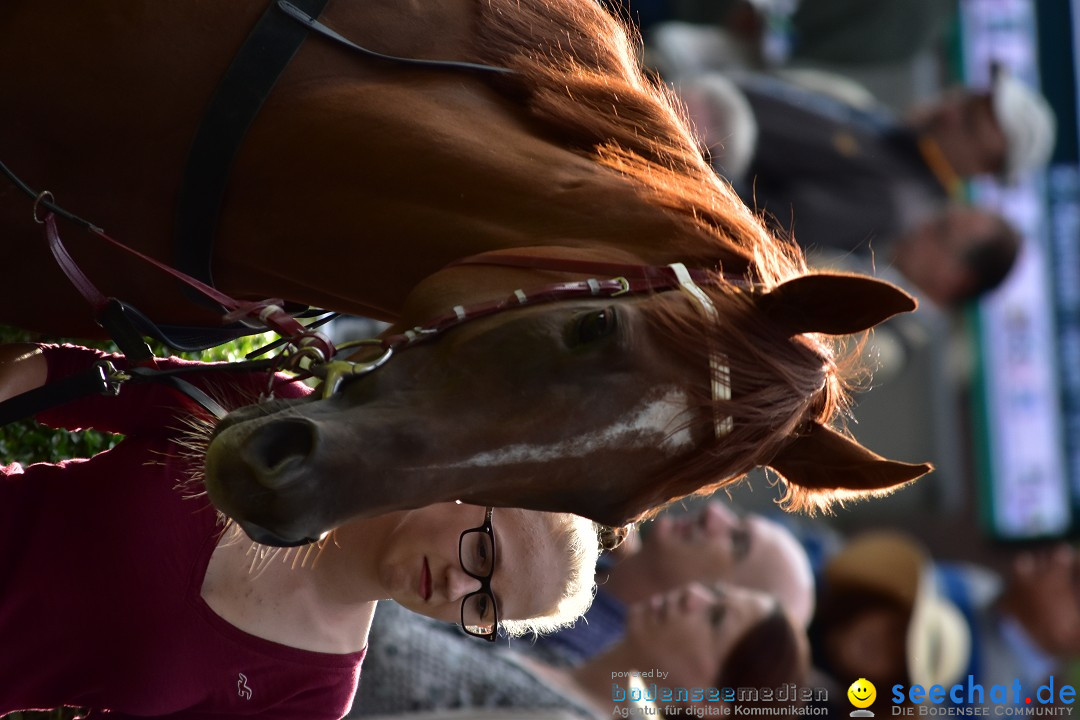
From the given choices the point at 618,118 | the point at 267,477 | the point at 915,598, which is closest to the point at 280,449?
the point at 267,477

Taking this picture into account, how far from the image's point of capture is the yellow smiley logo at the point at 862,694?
3822mm

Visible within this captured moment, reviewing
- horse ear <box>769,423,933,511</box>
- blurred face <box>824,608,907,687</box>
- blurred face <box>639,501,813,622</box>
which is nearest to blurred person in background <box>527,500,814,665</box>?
blurred face <box>639,501,813,622</box>

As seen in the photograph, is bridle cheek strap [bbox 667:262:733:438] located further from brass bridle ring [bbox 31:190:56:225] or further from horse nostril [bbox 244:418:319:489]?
brass bridle ring [bbox 31:190:56:225]

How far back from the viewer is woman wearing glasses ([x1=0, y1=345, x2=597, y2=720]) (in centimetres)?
183

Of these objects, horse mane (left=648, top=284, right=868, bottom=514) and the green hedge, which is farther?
the green hedge

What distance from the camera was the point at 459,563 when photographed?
1923 millimetres

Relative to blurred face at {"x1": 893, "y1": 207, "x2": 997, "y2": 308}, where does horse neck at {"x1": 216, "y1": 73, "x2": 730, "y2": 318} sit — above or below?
below

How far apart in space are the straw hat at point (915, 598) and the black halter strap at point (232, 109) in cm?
306

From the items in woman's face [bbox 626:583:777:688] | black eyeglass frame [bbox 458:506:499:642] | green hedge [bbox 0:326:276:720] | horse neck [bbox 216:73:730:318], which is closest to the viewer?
horse neck [bbox 216:73:730:318]

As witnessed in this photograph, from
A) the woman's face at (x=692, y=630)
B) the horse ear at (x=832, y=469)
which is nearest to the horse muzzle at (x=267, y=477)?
the horse ear at (x=832, y=469)

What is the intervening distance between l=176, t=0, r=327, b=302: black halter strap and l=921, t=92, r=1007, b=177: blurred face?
4.52m

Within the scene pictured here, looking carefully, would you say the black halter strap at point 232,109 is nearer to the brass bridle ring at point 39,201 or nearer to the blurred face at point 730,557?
the brass bridle ring at point 39,201

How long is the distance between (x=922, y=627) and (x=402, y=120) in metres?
3.10

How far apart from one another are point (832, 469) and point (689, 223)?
1.45ft
